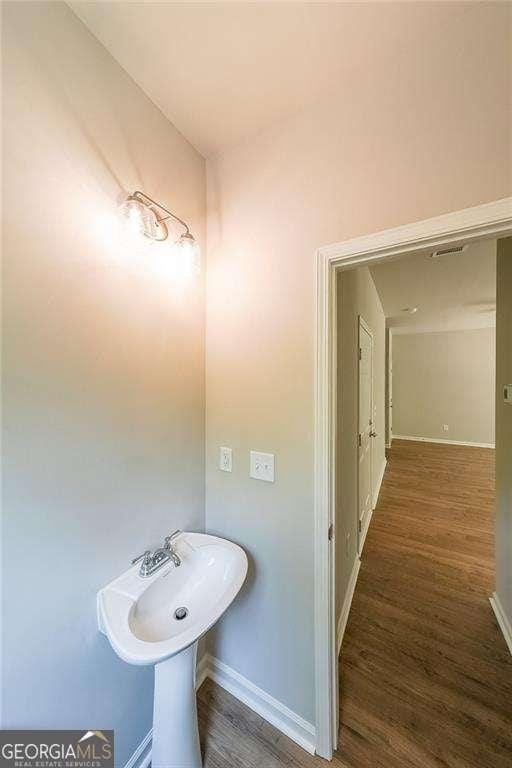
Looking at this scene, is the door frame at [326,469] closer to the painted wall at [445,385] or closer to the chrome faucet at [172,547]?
the chrome faucet at [172,547]

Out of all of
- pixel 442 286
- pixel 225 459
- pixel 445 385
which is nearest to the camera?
pixel 225 459

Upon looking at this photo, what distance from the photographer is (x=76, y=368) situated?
872 millimetres

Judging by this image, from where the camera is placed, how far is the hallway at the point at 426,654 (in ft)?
3.78

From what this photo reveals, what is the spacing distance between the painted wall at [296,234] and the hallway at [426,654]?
1.36ft

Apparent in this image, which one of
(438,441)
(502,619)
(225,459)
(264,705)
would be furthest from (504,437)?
(438,441)

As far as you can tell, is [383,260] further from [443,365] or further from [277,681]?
[443,365]

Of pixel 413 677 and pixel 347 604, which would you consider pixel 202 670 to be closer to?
pixel 347 604

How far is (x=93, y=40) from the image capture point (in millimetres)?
929

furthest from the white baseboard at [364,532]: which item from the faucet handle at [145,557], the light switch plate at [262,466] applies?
the faucet handle at [145,557]

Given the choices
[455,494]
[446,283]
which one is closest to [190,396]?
[446,283]

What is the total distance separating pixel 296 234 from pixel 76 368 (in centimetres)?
100

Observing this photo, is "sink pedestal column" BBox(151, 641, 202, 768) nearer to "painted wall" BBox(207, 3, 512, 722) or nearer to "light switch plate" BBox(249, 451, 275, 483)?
"painted wall" BBox(207, 3, 512, 722)

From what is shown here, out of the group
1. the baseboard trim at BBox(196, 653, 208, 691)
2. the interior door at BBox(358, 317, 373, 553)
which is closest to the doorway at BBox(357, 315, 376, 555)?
the interior door at BBox(358, 317, 373, 553)

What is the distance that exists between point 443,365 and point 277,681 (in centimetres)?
672
